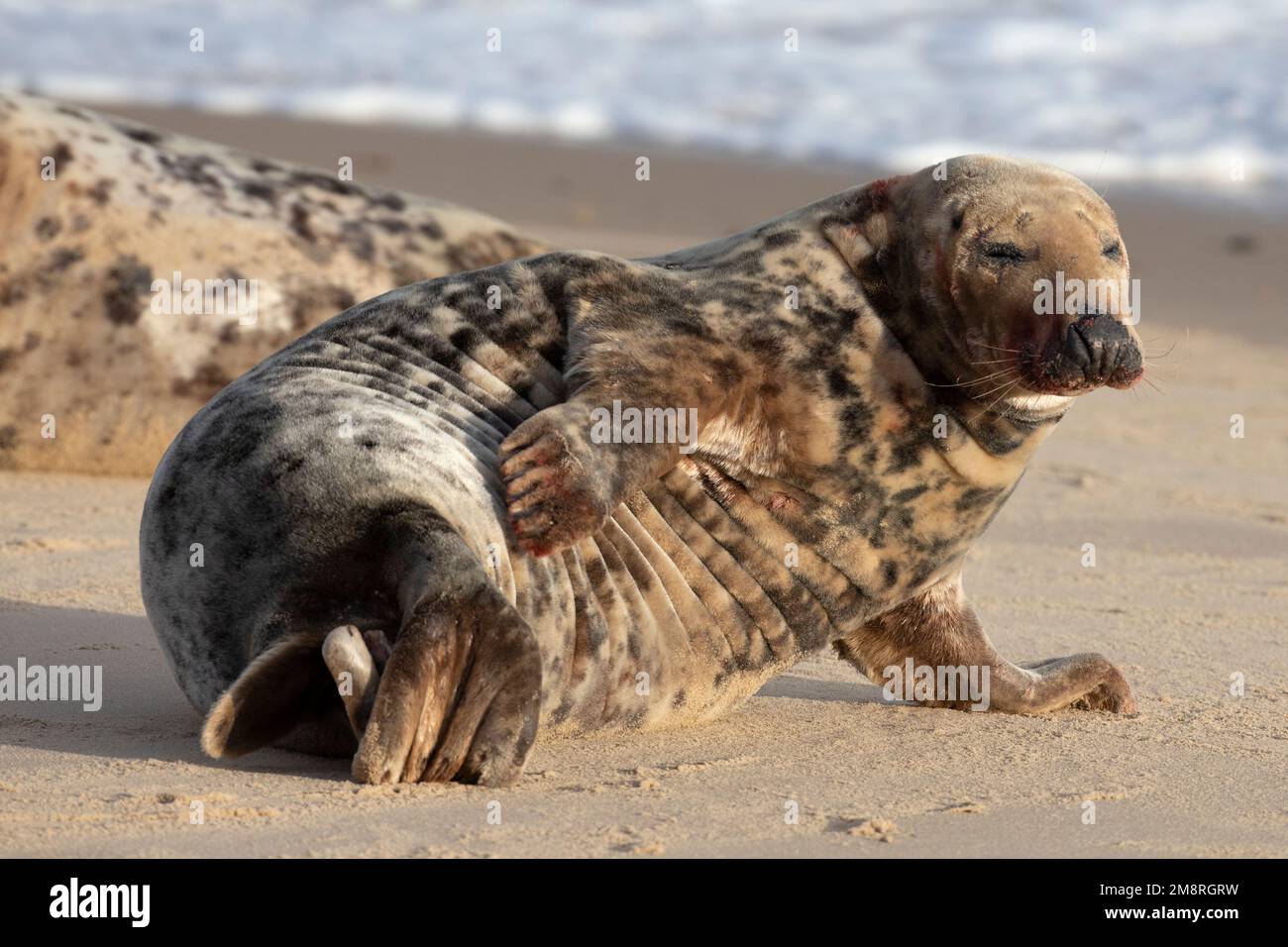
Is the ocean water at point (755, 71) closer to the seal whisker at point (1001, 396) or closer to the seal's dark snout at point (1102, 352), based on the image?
the seal whisker at point (1001, 396)

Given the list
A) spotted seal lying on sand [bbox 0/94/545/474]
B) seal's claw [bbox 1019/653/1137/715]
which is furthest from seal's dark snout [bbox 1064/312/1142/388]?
spotted seal lying on sand [bbox 0/94/545/474]

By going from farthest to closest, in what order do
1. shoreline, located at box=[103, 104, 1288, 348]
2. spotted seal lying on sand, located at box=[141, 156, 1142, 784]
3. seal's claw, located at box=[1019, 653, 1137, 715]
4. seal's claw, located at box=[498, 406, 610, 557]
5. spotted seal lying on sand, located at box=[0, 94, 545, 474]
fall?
shoreline, located at box=[103, 104, 1288, 348], spotted seal lying on sand, located at box=[0, 94, 545, 474], seal's claw, located at box=[1019, 653, 1137, 715], seal's claw, located at box=[498, 406, 610, 557], spotted seal lying on sand, located at box=[141, 156, 1142, 784]

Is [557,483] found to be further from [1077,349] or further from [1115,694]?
[1115,694]

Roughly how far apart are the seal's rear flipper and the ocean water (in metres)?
11.2

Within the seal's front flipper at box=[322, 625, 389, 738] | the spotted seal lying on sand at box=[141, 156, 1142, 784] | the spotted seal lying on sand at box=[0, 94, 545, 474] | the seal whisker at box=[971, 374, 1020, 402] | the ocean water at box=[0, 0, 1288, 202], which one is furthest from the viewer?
the ocean water at box=[0, 0, 1288, 202]

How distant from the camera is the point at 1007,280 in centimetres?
397

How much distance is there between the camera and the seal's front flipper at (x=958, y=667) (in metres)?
4.49

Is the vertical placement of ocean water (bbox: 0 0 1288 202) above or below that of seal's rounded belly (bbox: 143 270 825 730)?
above

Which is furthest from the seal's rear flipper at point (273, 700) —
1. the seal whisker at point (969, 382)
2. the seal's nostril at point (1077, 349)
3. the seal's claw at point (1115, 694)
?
the seal's claw at point (1115, 694)

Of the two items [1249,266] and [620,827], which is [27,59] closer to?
[1249,266]

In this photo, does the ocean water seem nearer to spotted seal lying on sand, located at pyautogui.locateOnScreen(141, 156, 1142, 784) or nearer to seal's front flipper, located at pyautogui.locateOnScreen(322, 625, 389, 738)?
spotted seal lying on sand, located at pyautogui.locateOnScreen(141, 156, 1142, 784)

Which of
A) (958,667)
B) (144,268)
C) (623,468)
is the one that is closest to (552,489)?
(623,468)

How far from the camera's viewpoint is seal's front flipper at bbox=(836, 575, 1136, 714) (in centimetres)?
Result: 449

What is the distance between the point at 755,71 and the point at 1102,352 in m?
14.1
